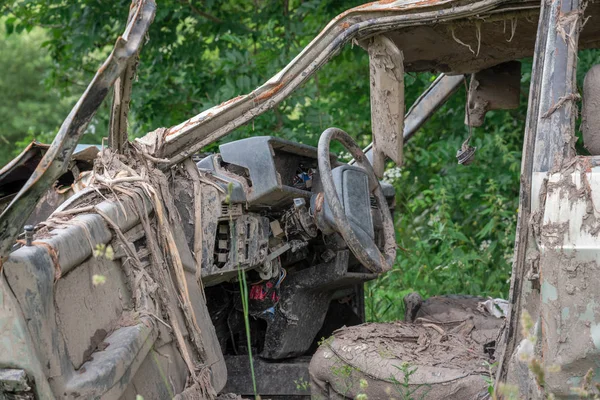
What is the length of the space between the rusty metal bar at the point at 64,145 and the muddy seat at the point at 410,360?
4.53 ft

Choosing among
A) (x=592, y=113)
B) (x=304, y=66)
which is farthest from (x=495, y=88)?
(x=592, y=113)

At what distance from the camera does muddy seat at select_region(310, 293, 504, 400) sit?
3.20 meters

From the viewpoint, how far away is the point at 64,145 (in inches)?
→ 92.0

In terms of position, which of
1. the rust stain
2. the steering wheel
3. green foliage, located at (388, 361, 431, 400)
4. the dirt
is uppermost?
the rust stain

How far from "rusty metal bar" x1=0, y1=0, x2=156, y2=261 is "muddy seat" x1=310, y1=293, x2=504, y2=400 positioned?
1382 mm

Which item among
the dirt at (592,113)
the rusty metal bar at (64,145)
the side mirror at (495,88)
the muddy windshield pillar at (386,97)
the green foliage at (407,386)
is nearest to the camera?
the rusty metal bar at (64,145)

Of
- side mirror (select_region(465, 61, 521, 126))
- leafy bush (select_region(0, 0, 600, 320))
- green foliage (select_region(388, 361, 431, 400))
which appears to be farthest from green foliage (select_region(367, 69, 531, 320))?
green foliage (select_region(388, 361, 431, 400))

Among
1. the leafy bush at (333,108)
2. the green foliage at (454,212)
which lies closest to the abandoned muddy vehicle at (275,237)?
the green foliage at (454,212)

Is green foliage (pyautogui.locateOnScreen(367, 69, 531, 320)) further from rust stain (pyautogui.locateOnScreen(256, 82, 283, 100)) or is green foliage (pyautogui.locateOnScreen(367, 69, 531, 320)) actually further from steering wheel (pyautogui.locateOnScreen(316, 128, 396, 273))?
rust stain (pyautogui.locateOnScreen(256, 82, 283, 100))

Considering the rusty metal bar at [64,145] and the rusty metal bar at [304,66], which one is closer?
the rusty metal bar at [64,145]

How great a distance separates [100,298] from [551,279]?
4.11 ft

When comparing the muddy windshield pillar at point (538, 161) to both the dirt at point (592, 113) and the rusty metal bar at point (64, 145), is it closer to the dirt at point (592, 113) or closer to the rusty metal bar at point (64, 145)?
the dirt at point (592, 113)

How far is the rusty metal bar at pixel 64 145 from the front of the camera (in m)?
2.25

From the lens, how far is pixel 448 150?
22.2 ft
